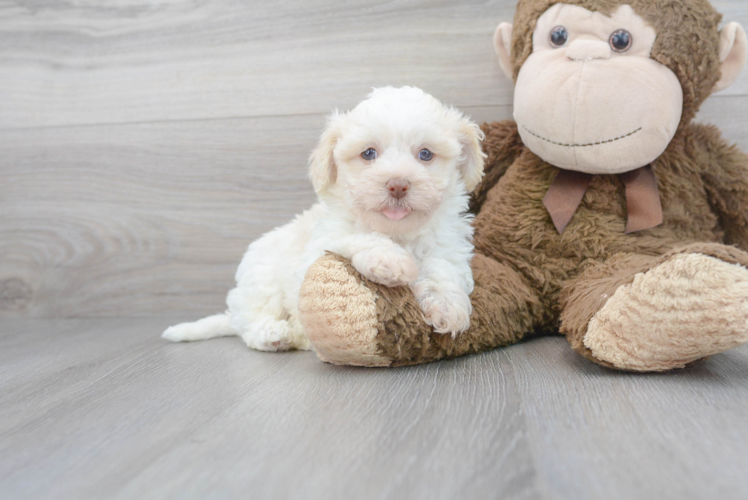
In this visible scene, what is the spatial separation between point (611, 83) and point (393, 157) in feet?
1.36

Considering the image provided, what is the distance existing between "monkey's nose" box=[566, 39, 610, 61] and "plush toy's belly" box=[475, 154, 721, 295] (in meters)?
0.23

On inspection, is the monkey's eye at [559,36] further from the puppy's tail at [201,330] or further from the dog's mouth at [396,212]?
the puppy's tail at [201,330]

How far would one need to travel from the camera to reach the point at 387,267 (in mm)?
887

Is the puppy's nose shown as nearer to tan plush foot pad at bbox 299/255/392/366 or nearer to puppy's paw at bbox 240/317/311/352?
tan plush foot pad at bbox 299/255/392/366

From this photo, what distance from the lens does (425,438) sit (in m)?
0.66

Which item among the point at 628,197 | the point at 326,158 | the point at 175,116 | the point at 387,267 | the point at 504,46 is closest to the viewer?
the point at 387,267

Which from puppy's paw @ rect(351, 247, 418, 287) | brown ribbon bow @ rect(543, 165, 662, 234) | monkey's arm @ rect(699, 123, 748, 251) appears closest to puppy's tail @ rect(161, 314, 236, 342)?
puppy's paw @ rect(351, 247, 418, 287)

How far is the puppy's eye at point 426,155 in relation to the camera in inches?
38.3

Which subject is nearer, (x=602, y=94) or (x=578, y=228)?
(x=602, y=94)

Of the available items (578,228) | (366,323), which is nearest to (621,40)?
(578,228)

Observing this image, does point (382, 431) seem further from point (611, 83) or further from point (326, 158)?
point (611, 83)

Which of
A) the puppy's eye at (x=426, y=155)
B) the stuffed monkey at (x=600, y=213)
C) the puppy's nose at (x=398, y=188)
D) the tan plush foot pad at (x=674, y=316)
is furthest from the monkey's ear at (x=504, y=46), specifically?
the tan plush foot pad at (x=674, y=316)

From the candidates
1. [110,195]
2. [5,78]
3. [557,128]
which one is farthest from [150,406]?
[5,78]

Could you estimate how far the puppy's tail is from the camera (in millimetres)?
1281
